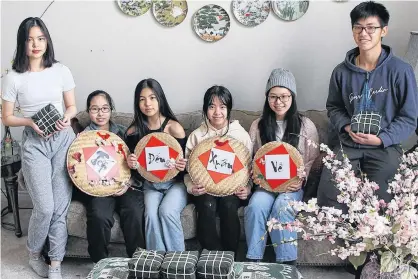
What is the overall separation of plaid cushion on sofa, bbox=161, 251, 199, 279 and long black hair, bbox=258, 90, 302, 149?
3.20 ft

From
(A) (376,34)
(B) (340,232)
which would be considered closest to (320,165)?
(A) (376,34)

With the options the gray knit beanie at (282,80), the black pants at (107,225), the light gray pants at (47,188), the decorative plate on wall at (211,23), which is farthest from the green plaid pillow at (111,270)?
the decorative plate on wall at (211,23)

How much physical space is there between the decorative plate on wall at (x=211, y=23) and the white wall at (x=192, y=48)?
3 centimetres

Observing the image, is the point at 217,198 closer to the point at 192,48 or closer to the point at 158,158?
the point at 158,158

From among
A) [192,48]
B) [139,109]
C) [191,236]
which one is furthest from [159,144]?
[192,48]

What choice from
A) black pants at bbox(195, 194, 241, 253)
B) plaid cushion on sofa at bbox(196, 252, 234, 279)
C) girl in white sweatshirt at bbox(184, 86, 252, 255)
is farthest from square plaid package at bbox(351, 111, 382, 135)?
plaid cushion on sofa at bbox(196, 252, 234, 279)

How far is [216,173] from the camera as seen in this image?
244 cm

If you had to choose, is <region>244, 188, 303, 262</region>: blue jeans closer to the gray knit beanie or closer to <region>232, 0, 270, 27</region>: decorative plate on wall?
the gray knit beanie

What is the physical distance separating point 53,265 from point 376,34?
184cm

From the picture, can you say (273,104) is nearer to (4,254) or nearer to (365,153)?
(365,153)

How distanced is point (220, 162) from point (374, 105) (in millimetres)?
768

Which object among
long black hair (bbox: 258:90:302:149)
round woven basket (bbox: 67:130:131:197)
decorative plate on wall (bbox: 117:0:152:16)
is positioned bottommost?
round woven basket (bbox: 67:130:131:197)

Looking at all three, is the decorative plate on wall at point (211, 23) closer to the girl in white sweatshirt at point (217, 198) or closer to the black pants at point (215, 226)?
the girl in white sweatshirt at point (217, 198)

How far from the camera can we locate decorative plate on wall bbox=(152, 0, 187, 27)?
114 inches
